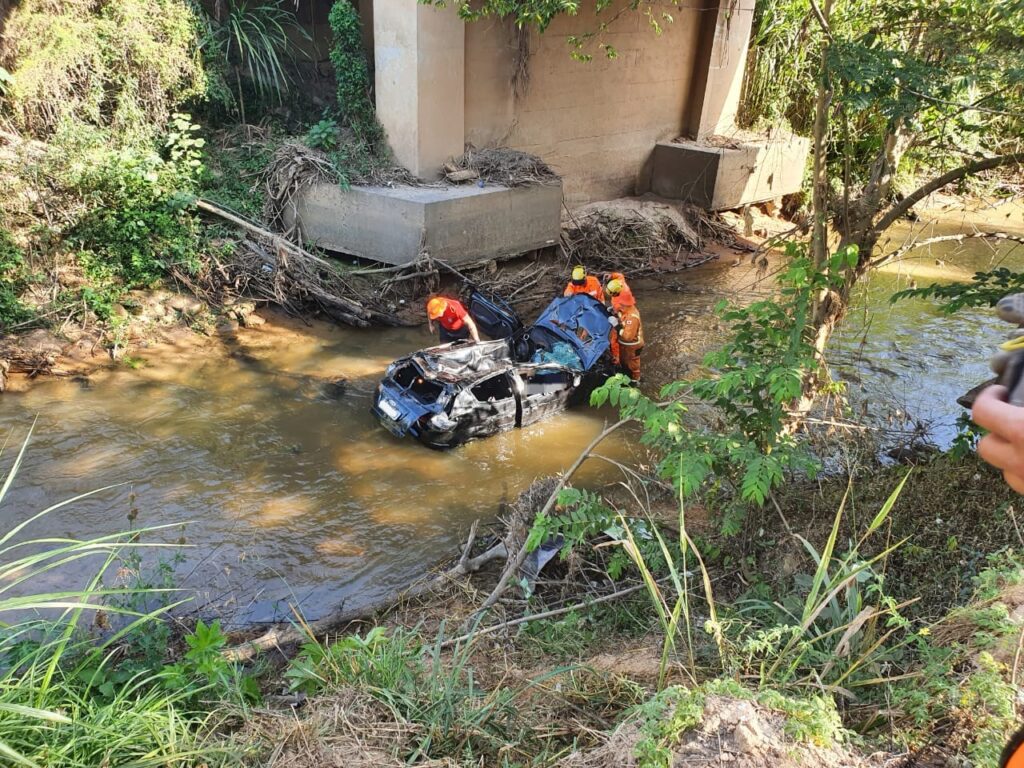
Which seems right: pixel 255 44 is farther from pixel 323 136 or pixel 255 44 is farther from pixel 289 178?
pixel 289 178

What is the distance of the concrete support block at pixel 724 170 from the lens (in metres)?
15.8

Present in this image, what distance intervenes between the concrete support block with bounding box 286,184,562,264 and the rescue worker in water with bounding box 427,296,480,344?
9.00 ft

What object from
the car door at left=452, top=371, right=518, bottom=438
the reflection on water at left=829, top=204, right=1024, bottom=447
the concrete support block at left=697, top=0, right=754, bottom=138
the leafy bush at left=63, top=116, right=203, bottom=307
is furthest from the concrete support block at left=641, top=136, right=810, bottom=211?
the leafy bush at left=63, top=116, right=203, bottom=307

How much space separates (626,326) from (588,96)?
24.1ft

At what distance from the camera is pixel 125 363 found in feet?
31.0

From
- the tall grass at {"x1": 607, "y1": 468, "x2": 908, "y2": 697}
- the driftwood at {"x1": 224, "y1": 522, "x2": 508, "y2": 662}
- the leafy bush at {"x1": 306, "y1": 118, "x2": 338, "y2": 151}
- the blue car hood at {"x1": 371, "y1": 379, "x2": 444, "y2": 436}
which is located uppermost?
the leafy bush at {"x1": 306, "y1": 118, "x2": 338, "y2": 151}

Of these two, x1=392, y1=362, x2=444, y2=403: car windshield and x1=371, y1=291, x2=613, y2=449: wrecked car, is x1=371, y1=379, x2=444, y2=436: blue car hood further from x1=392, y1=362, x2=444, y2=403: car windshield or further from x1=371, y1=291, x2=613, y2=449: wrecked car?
x1=392, y1=362, x2=444, y2=403: car windshield

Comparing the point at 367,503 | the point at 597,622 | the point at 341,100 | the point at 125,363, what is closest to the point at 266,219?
the point at 341,100

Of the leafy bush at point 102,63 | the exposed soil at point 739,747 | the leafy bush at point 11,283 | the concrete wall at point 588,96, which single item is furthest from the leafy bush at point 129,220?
the exposed soil at point 739,747

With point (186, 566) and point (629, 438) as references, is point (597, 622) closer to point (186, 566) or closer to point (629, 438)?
point (186, 566)

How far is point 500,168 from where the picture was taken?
12648 millimetres

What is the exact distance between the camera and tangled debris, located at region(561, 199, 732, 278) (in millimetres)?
14039

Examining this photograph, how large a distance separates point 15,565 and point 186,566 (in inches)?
135

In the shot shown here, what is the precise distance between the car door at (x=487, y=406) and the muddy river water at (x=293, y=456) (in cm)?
24
